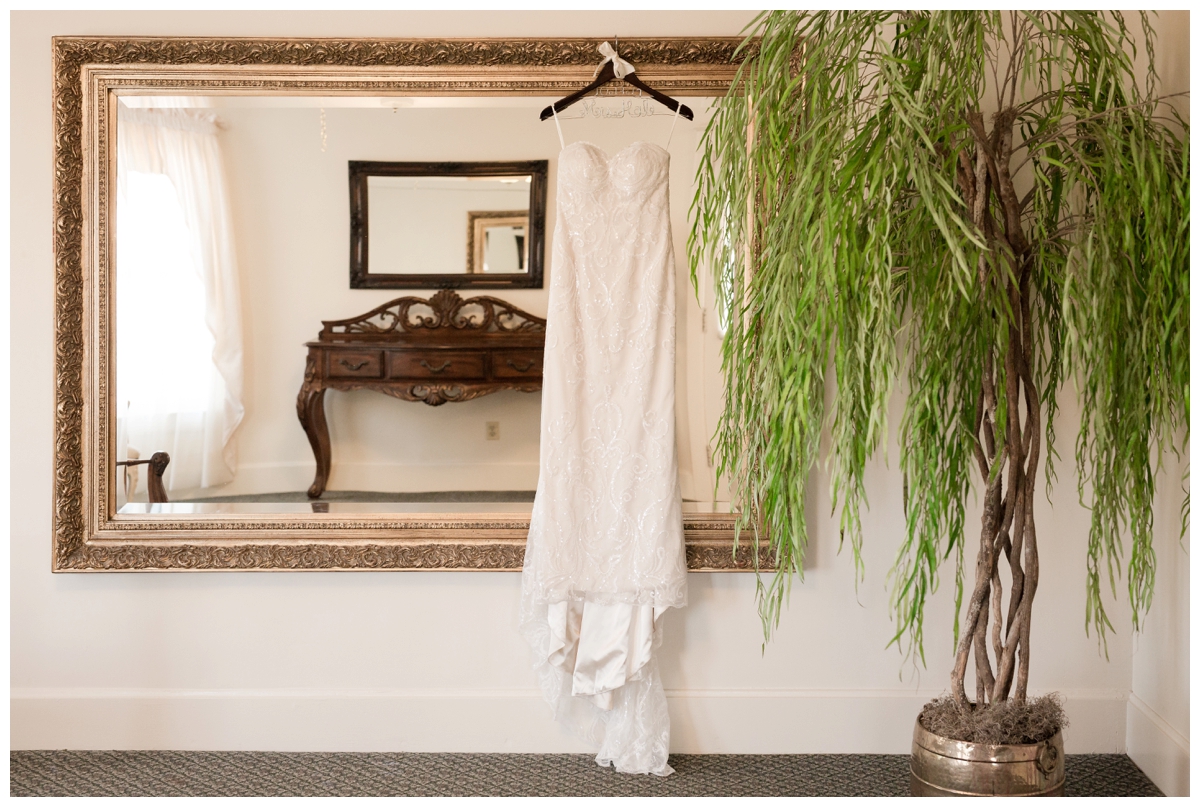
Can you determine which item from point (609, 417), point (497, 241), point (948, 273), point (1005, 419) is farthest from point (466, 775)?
point (948, 273)

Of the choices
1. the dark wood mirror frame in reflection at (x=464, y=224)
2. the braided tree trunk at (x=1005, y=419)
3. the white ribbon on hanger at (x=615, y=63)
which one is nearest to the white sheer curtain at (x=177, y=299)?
the dark wood mirror frame in reflection at (x=464, y=224)

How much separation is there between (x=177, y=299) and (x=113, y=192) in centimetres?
30

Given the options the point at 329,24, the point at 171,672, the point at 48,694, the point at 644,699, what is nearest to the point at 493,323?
the point at 329,24

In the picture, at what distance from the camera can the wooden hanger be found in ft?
7.03

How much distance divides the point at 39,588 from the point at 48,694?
0.89 ft

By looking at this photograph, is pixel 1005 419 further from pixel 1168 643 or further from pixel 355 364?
pixel 355 364

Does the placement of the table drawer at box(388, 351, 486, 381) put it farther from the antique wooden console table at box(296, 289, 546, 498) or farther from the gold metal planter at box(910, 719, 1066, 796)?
the gold metal planter at box(910, 719, 1066, 796)

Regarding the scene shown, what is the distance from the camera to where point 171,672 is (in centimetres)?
227

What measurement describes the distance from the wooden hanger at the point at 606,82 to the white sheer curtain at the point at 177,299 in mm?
857

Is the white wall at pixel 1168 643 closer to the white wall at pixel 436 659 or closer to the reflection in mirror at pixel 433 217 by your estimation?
the white wall at pixel 436 659

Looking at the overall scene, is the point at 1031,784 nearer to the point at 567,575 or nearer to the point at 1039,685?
the point at 1039,685

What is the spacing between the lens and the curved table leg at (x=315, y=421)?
2.22 metres

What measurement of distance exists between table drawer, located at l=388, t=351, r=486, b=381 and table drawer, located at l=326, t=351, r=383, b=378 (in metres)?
0.03

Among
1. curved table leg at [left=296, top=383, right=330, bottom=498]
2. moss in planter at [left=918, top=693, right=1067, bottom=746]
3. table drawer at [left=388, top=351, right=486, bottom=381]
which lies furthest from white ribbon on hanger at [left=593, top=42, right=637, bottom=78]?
moss in planter at [left=918, top=693, right=1067, bottom=746]
